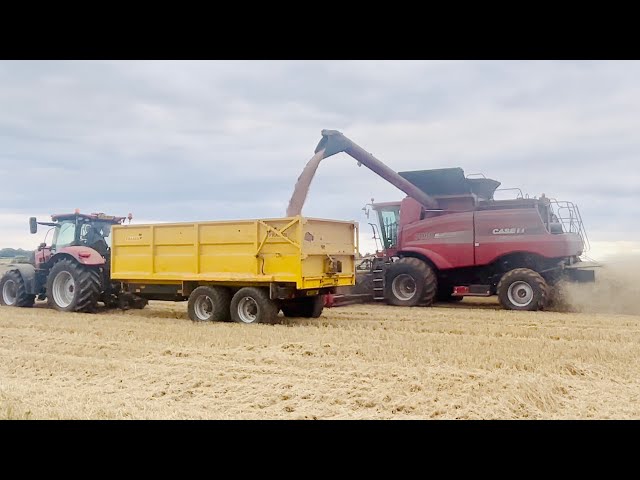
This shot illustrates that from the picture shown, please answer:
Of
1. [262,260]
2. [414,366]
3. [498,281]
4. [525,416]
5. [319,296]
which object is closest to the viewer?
[525,416]

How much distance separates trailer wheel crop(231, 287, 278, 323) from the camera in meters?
10.5

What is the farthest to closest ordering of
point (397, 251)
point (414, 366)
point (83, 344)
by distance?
point (397, 251) < point (83, 344) < point (414, 366)

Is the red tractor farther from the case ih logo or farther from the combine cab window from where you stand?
the case ih logo

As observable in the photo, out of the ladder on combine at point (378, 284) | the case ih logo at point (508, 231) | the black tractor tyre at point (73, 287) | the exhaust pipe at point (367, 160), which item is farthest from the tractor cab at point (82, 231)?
the case ih logo at point (508, 231)

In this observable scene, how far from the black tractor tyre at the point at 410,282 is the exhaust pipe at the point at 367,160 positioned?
1562 mm

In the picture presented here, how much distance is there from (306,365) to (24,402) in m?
2.86

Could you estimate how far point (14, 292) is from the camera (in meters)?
14.5

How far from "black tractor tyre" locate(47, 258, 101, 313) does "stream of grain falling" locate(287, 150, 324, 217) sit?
4.36 metres

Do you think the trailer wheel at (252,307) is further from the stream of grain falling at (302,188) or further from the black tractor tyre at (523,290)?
the black tractor tyre at (523,290)

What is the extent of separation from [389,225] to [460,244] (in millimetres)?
2395
